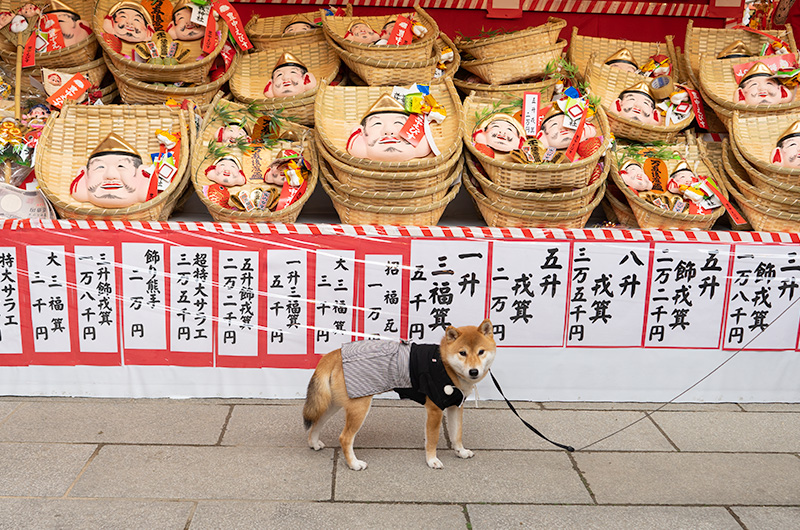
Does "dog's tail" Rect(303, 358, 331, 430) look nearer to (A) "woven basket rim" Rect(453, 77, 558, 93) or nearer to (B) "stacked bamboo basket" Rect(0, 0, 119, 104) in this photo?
(A) "woven basket rim" Rect(453, 77, 558, 93)

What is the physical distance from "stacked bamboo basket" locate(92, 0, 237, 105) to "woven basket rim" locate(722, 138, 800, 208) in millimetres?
3172

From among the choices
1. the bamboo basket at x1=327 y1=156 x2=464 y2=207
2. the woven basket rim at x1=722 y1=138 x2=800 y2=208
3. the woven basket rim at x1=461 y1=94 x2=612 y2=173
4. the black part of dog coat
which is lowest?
the black part of dog coat

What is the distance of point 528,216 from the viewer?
369cm

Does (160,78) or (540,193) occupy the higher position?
(160,78)

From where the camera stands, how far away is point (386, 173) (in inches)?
143

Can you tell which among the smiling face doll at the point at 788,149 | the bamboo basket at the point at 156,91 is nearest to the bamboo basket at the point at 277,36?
the bamboo basket at the point at 156,91

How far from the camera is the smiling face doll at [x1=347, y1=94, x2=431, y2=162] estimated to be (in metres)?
3.72

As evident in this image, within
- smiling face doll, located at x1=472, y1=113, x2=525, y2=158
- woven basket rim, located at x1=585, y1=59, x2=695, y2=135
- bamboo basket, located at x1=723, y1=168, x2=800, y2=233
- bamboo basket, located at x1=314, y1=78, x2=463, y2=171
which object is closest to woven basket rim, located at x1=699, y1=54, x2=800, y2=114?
woven basket rim, located at x1=585, y1=59, x2=695, y2=135

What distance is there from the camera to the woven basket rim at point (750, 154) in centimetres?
378

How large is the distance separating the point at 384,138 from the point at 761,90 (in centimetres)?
253

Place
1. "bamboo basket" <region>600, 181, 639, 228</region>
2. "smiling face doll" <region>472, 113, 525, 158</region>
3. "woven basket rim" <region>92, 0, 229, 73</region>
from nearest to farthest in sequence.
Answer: "smiling face doll" <region>472, 113, 525, 158</region>, "bamboo basket" <region>600, 181, 639, 228</region>, "woven basket rim" <region>92, 0, 229, 73</region>

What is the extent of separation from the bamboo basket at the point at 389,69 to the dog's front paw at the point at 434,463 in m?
2.45

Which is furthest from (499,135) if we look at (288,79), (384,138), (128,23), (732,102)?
(128,23)

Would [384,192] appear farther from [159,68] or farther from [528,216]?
[159,68]
